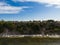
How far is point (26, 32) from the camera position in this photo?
167ft

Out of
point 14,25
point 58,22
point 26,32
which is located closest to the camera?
point 26,32

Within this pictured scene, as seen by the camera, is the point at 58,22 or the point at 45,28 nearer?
the point at 45,28

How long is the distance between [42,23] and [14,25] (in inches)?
273

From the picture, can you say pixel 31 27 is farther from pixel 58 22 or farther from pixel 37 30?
pixel 58 22

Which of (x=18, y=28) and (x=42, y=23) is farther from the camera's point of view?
(x=42, y=23)

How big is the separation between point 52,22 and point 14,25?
29.1ft

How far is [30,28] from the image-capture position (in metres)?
52.0

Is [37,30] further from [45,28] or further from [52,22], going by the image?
[52,22]

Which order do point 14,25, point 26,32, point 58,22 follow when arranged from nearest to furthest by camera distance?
point 26,32 < point 14,25 < point 58,22

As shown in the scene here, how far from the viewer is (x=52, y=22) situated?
57.2 meters

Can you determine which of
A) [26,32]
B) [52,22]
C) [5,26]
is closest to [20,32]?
[26,32]

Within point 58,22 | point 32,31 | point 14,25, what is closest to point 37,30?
point 32,31

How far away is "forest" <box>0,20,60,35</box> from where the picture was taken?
51094mm

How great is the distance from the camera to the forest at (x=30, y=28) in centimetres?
5109
